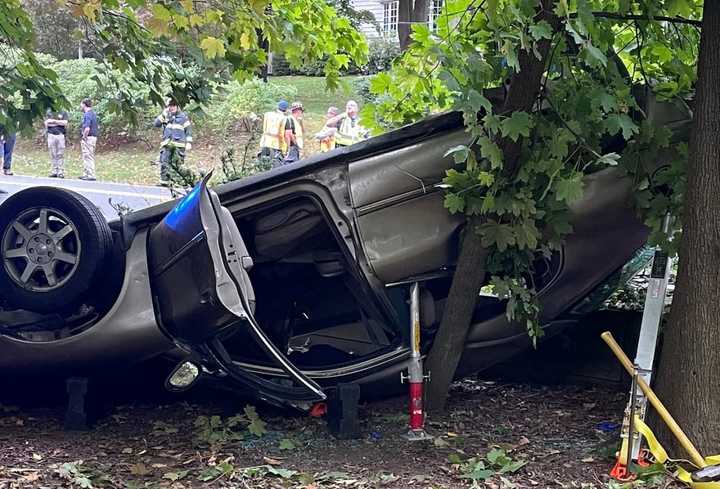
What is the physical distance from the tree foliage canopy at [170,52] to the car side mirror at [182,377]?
2085 millimetres

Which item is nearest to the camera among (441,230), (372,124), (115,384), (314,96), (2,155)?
(441,230)

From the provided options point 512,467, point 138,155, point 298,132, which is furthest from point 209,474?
point 138,155

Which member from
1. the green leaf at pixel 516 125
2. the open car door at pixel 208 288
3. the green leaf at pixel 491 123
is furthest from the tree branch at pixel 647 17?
the open car door at pixel 208 288

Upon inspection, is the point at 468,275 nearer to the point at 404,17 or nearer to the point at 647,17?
the point at 647,17

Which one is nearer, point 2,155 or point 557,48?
point 557,48

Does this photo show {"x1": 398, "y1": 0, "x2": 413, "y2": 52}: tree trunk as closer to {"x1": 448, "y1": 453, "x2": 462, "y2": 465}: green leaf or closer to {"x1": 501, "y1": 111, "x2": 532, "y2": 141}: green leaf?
{"x1": 501, "y1": 111, "x2": 532, "y2": 141}: green leaf

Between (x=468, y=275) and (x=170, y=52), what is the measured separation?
3284 mm

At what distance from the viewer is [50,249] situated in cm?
479

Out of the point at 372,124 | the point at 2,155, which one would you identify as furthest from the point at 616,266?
the point at 2,155

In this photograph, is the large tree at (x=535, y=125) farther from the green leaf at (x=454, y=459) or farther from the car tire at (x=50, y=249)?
the car tire at (x=50, y=249)

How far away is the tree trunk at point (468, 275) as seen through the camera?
459 cm

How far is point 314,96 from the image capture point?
26.6 metres

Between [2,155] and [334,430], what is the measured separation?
704 inches

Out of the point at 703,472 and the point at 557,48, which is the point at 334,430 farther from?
the point at 557,48
